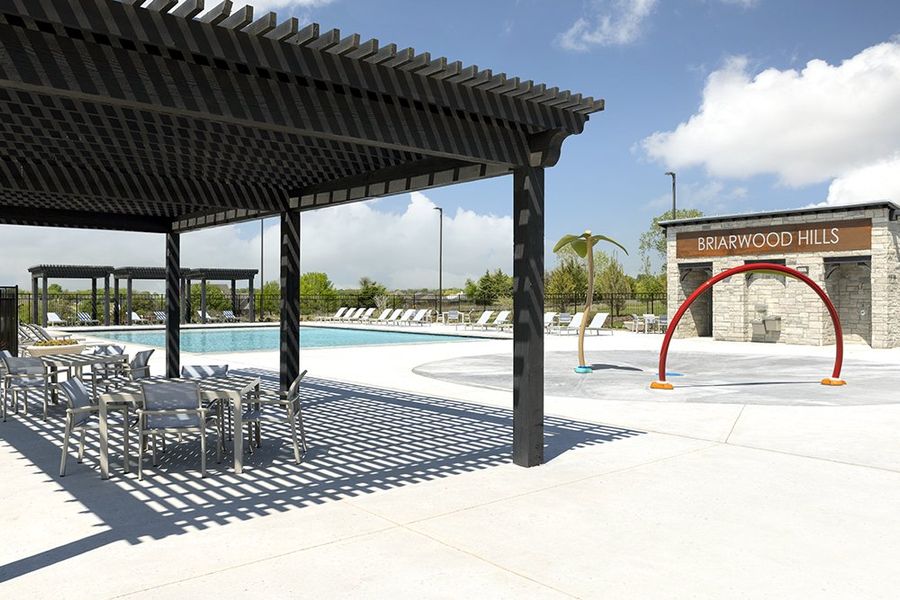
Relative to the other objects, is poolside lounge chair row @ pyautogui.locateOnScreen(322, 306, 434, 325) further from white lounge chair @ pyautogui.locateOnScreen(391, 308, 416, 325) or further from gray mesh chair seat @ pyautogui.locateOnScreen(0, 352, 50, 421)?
gray mesh chair seat @ pyautogui.locateOnScreen(0, 352, 50, 421)

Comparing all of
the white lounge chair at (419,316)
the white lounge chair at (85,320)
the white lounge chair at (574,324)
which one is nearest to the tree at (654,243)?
the white lounge chair at (419,316)

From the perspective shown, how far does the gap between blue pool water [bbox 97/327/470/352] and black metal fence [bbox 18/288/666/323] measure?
585 cm

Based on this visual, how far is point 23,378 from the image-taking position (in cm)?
868

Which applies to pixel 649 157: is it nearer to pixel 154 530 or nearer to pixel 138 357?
pixel 138 357

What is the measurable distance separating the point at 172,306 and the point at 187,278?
2248 cm

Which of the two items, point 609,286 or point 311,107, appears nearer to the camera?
point 311,107

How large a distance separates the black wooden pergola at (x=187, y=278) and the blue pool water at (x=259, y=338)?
12.5ft

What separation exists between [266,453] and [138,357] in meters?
4.20

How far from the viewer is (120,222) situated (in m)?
11.8

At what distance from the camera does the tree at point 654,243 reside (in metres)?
52.4

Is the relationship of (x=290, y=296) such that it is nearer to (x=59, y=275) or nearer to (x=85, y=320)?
(x=59, y=275)

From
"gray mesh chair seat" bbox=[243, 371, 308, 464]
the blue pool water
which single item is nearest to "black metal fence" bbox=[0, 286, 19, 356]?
the blue pool water

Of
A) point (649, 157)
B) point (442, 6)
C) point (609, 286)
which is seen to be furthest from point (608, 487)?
point (649, 157)

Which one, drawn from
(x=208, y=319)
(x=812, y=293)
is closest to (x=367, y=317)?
(x=208, y=319)
